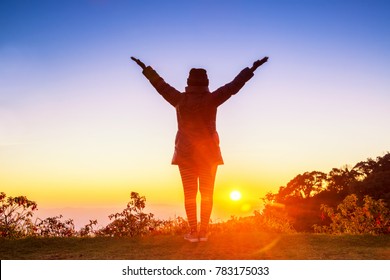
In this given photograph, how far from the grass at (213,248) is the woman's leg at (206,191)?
45 cm

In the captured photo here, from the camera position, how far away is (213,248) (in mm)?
6555

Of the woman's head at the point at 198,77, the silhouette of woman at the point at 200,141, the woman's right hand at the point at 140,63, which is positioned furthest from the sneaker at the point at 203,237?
the woman's right hand at the point at 140,63

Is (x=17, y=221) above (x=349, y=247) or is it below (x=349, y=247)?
above

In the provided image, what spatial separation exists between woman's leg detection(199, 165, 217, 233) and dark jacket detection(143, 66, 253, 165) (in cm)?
15

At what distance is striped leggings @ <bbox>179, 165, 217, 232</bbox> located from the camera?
7.02 metres

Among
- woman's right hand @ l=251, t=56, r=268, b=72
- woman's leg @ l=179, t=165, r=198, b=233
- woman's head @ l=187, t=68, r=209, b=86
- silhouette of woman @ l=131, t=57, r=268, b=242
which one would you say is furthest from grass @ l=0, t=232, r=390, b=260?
woman's right hand @ l=251, t=56, r=268, b=72

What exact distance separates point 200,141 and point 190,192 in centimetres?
86

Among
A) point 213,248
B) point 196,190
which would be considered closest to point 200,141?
point 196,190

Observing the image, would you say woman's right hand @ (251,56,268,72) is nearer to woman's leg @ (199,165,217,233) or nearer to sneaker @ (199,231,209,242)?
woman's leg @ (199,165,217,233)

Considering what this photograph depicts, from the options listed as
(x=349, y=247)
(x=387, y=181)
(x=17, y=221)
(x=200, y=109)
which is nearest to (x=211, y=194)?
(x=200, y=109)

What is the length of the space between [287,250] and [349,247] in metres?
1.30

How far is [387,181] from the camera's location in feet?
101

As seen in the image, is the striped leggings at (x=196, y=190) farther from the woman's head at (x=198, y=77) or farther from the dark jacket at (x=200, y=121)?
the woman's head at (x=198, y=77)
